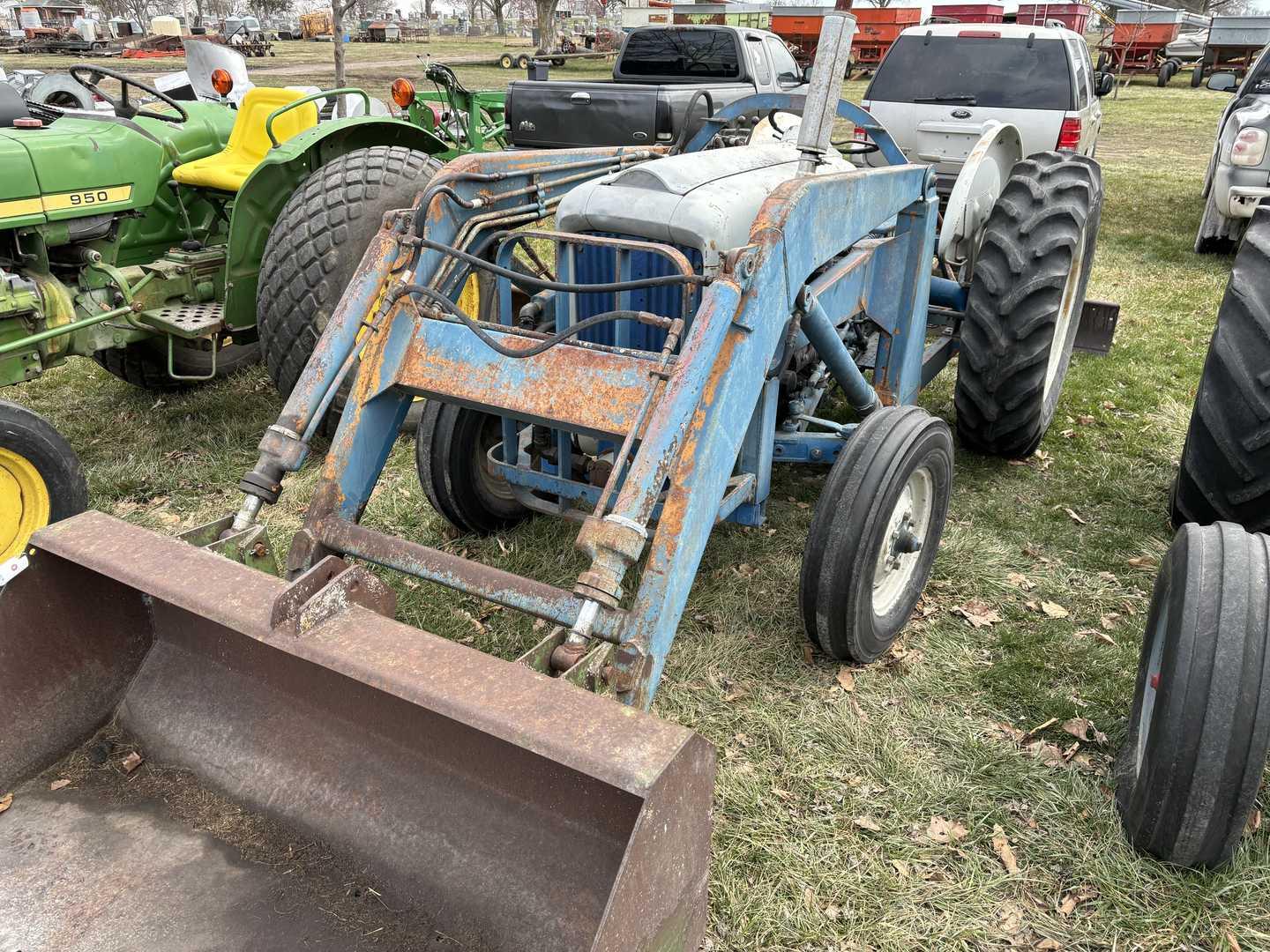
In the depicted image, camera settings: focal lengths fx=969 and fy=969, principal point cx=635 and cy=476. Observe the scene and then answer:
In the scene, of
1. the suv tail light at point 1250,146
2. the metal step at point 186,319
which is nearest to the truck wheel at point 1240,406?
the metal step at point 186,319

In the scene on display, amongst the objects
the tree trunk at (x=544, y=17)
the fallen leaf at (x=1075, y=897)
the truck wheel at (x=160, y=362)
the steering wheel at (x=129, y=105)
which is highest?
the tree trunk at (x=544, y=17)

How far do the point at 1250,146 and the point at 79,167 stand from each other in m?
7.45

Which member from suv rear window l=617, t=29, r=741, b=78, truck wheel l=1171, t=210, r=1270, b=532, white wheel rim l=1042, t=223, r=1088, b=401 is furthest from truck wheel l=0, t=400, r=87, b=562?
suv rear window l=617, t=29, r=741, b=78

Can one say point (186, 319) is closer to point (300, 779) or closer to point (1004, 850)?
point (300, 779)

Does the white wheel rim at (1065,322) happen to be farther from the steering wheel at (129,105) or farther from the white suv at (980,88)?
the steering wheel at (129,105)

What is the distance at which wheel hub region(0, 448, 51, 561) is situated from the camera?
3348 millimetres

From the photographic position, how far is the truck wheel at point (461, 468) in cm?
346

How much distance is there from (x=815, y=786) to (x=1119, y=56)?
1326 inches

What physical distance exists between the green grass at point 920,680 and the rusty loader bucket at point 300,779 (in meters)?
0.59

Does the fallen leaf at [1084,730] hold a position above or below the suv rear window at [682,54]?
below

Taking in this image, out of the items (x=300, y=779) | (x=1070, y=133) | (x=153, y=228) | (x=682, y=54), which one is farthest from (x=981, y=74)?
(x=300, y=779)

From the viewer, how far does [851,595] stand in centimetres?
278

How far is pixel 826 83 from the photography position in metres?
2.81

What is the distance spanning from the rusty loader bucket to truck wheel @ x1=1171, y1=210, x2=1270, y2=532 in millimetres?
2220
